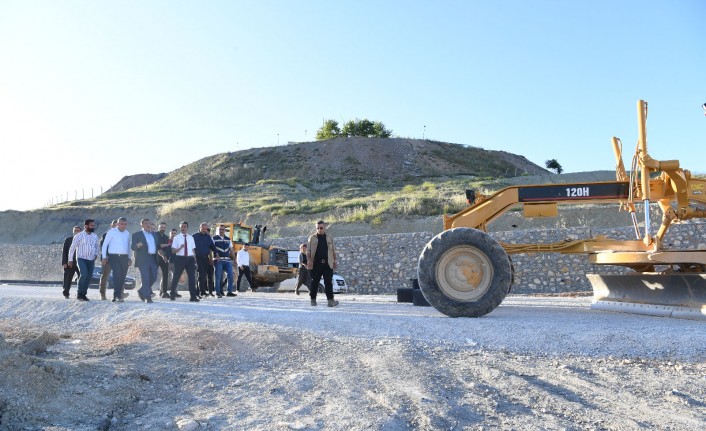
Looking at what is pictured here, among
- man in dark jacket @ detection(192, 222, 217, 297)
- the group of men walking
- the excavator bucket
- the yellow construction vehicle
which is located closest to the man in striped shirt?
the group of men walking

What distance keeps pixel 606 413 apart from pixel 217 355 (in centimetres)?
392

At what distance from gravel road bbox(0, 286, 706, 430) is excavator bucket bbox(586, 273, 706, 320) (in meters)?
0.40

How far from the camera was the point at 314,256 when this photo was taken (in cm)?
1177

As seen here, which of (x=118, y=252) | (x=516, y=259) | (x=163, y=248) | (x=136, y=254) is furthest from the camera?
(x=516, y=259)

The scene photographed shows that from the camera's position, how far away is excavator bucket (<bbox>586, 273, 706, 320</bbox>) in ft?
27.7

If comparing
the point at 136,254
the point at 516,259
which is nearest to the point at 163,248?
the point at 136,254

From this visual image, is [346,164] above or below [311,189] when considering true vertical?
above

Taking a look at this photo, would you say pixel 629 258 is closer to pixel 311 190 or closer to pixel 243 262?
pixel 243 262

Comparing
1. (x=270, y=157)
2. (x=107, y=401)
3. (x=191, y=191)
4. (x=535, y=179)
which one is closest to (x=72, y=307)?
(x=107, y=401)

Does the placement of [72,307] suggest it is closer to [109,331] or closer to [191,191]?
[109,331]

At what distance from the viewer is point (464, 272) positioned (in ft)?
30.2

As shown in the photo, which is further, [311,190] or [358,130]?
[358,130]

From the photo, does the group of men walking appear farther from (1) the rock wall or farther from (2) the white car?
(1) the rock wall

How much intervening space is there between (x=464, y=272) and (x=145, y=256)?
7589 mm
